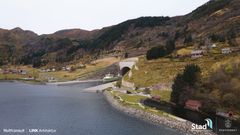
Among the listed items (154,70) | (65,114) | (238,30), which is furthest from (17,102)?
(238,30)

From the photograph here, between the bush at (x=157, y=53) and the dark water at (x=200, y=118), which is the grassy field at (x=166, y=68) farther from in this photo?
the dark water at (x=200, y=118)

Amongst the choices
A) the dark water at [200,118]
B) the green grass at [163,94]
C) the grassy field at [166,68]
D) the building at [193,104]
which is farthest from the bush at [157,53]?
the building at [193,104]

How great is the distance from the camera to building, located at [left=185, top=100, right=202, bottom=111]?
83.7 meters

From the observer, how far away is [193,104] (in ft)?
279

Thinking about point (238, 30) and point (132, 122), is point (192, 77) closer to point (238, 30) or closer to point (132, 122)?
point (132, 122)

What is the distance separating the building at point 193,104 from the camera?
275ft

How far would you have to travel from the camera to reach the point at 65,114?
309 feet

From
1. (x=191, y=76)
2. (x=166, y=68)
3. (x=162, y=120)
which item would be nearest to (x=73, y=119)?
(x=162, y=120)

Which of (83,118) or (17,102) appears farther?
(17,102)

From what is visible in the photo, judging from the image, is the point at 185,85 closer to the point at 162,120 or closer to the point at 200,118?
the point at 200,118

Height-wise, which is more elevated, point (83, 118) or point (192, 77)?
point (192, 77)

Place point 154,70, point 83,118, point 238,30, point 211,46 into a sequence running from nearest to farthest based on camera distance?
point 83,118 < point 154,70 < point 211,46 < point 238,30

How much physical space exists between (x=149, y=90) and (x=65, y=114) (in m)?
33.6

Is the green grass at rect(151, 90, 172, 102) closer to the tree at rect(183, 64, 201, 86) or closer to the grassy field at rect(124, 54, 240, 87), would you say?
the grassy field at rect(124, 54, 240, 87)
